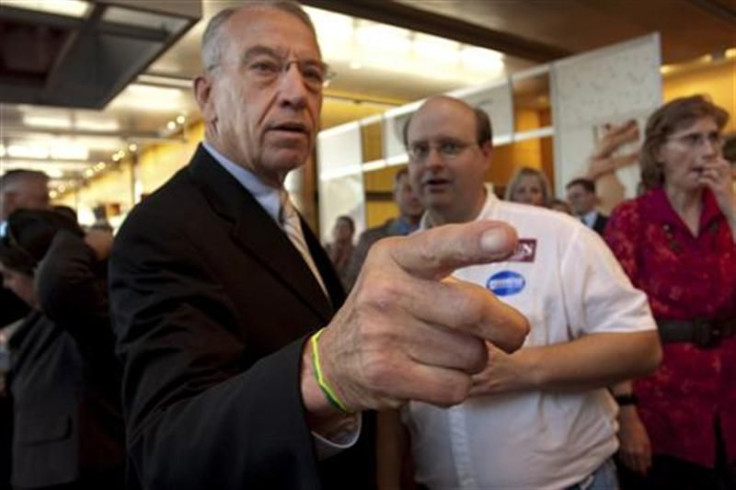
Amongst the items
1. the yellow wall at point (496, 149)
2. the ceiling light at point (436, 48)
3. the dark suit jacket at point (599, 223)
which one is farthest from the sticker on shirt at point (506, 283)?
the yellow wall at point (496, 149)

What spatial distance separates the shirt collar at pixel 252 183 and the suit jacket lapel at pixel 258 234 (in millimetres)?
18

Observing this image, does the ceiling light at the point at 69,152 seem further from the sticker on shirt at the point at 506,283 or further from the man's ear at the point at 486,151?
the sticker on shirt at the point at 506,283

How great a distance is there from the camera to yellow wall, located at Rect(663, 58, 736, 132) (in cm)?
741

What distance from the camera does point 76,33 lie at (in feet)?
13.8

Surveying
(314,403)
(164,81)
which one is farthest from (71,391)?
(164,81)

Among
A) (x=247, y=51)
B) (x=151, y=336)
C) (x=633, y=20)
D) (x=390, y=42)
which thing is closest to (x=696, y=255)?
(x=247, y=51)

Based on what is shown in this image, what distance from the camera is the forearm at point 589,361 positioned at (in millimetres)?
1279

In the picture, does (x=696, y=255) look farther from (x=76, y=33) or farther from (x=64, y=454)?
(x=76, y=33)

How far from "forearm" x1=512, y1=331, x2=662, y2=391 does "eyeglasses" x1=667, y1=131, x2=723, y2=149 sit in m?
0.81

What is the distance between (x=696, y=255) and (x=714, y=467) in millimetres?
614

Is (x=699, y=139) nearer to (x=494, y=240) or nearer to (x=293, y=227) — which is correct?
(x=293, y=227)

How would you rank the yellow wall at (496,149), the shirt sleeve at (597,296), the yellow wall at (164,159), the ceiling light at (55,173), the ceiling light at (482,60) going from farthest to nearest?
the ceiling light at (55,173) → the yellow wall at (164,159) → the yellow wall at (496,149) → the ceiling light at (482,60) → the shirt sleeve at (597,296)

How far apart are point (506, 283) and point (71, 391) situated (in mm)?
1469

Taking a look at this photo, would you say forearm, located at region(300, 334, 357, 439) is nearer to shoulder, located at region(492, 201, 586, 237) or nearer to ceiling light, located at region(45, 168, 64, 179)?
shoulder, located at region(492, 201, 586, 237)
